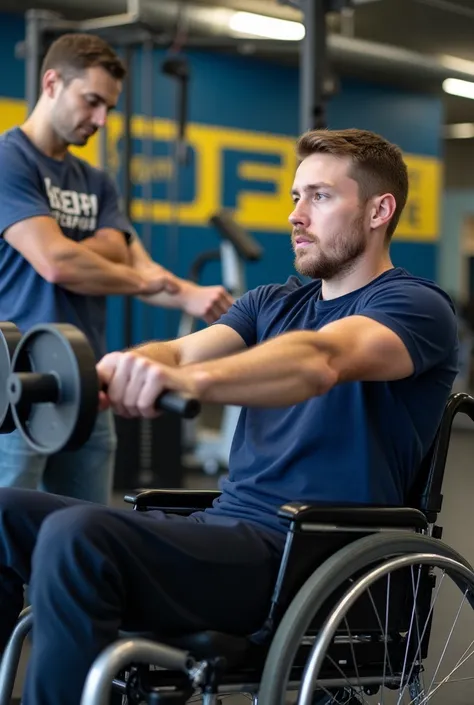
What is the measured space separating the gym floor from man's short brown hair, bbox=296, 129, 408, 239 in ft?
3.80

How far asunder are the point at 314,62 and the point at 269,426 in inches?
98.9

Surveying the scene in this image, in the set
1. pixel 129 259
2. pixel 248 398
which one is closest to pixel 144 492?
pixel 248 398

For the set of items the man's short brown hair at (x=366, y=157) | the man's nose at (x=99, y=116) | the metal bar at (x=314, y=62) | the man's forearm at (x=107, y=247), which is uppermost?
the metal bar at (x=314, y=62)

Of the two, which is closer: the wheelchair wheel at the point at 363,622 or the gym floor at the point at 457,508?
the wheelchair wheel at the point at 363,622

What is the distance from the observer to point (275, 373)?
1.43 m

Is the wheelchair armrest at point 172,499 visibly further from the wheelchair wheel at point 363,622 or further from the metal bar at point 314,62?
the metal bar at point 314,62

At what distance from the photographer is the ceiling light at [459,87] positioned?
11678 millimetres

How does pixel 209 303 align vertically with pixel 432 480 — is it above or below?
above

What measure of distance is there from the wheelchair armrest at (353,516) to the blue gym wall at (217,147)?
6596mm

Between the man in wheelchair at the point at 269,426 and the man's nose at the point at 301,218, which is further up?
the man's nose at the point at 301,218

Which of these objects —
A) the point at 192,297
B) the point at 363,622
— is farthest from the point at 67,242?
the point at 363,622

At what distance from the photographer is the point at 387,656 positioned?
5.32 ft

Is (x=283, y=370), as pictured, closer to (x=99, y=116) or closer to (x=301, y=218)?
(x=301, y=218)

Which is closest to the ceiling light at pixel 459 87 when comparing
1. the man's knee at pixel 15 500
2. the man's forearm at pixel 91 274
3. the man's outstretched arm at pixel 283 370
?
the man's forearm at pixel 91 274
